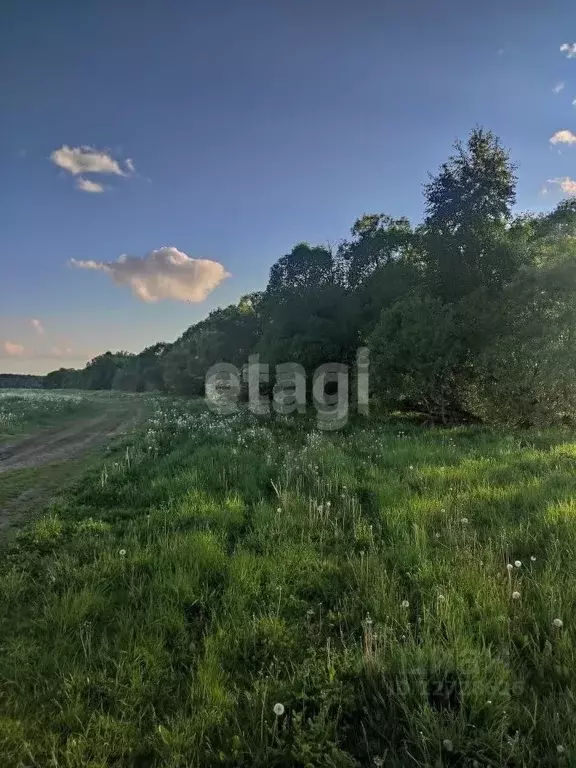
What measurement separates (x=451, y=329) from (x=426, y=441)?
6516 millimetres

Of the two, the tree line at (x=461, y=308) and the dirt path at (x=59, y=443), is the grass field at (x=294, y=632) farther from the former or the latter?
the tree line at (x=461, y=308)

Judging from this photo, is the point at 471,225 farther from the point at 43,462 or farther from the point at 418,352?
the point at 43,462

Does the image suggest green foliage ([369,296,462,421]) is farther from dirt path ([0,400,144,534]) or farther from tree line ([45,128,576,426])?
dirt path ([0,400,144,534])

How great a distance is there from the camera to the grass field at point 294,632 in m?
2.79

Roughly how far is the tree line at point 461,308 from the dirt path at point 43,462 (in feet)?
40.6

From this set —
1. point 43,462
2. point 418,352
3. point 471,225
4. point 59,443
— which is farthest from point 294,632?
point 471,225

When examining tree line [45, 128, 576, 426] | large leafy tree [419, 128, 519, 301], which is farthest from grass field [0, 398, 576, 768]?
large leafy tree [419, 128, 519, 301]

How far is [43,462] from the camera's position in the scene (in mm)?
11141

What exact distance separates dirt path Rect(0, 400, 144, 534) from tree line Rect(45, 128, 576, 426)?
1236cm

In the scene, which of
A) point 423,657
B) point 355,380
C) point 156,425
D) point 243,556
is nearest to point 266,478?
point 243,556

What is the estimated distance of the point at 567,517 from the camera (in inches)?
234

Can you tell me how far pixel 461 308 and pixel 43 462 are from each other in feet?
52.5

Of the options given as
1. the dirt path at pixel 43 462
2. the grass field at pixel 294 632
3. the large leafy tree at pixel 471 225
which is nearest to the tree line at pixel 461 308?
the large leafy tree at pixel 471 225

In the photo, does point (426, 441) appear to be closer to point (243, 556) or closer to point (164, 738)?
point (243, 556)
